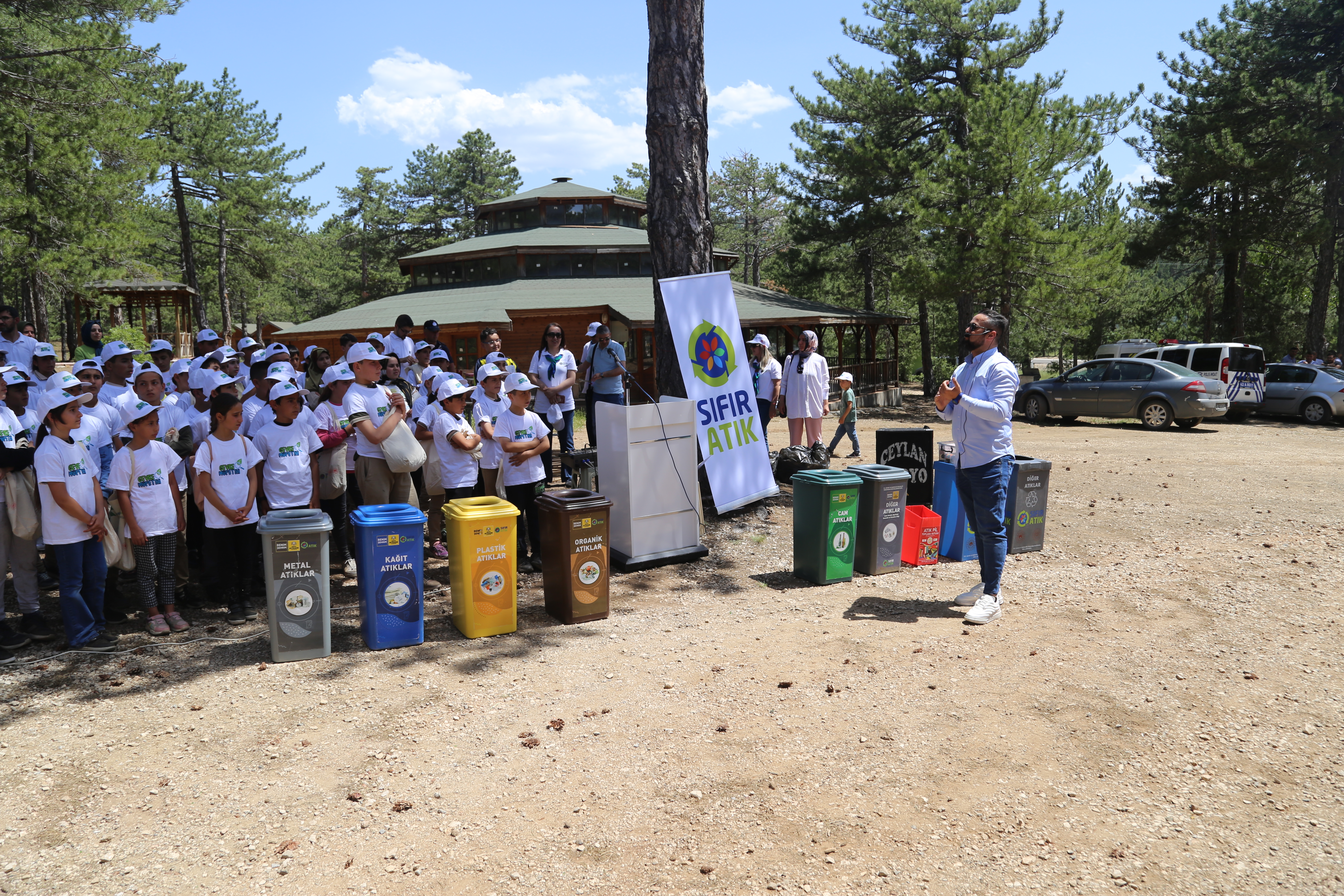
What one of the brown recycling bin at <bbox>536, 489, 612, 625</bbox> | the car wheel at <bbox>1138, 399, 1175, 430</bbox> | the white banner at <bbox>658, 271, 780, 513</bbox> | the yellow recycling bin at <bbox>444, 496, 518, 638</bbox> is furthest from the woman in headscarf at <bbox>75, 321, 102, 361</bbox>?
the car wheel at <bbox>1138, 399, 1175, 430</bbox>

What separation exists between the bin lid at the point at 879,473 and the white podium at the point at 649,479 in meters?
1.47

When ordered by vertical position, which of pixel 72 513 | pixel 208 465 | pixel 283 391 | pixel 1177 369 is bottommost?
pixel 72 513

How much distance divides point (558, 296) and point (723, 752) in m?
24.1

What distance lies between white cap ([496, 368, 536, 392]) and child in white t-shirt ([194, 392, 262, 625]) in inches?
80.0

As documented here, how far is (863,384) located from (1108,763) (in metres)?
25.5

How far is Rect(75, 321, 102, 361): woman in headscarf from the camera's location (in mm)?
9516

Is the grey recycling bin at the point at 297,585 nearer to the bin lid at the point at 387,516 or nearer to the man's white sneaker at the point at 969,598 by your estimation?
the bin lid at the point at 387,516

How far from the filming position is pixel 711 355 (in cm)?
841

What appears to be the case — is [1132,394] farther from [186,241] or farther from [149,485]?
[186,241]

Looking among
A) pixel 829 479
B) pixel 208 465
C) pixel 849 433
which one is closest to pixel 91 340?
pixel 208 465

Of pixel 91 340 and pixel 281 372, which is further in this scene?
pixel 91 340

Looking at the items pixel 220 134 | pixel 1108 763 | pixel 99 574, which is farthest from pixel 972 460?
pixel 220 134

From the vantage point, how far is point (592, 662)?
5.71 m

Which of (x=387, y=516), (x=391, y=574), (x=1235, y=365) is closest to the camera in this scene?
(x=391, y=574)
